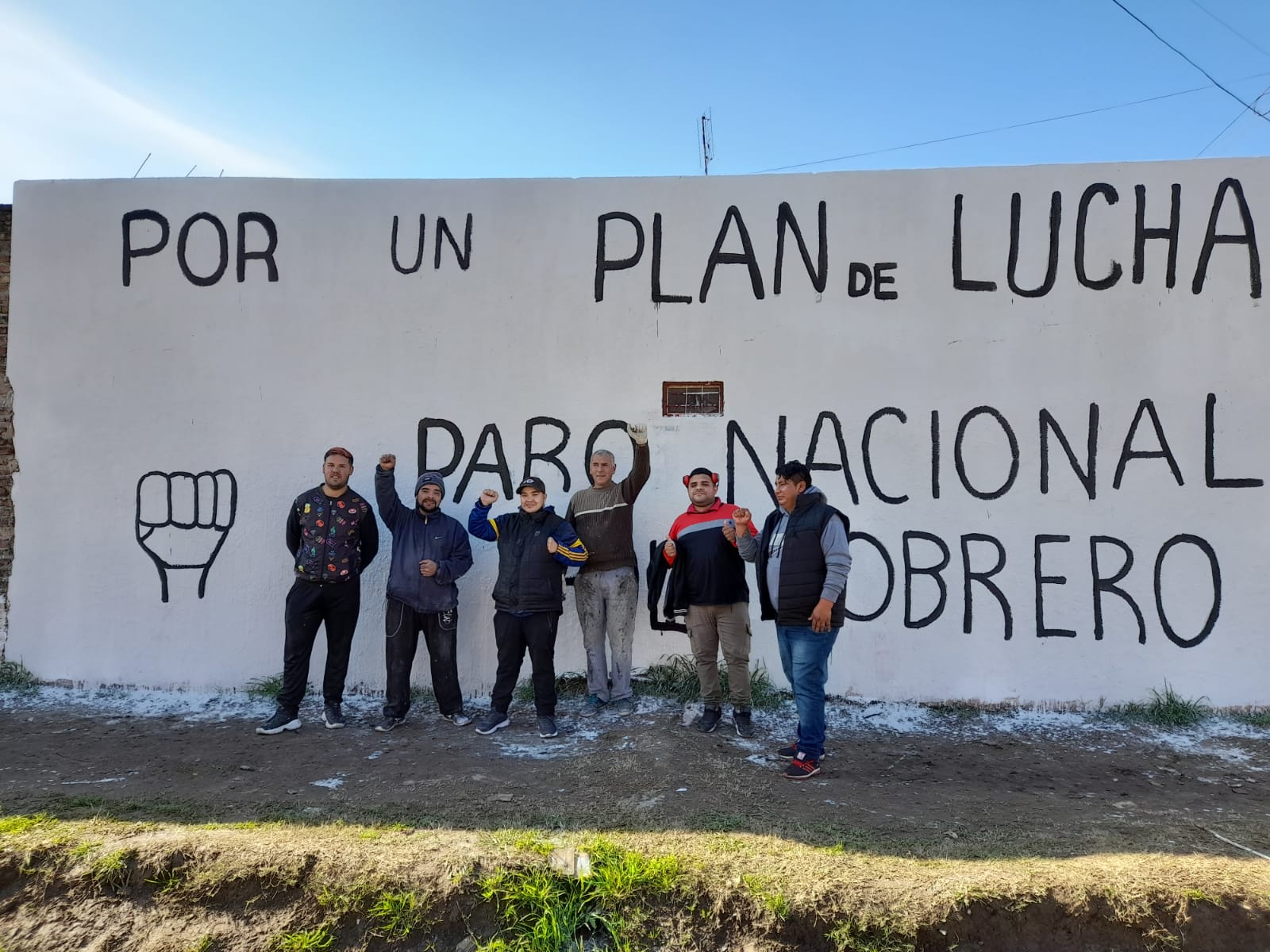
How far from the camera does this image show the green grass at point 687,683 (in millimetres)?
5281

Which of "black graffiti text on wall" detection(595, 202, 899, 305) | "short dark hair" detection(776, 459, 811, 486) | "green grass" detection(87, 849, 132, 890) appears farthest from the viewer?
"black graffiti text on wall" detection(595, 202, 899, 305)

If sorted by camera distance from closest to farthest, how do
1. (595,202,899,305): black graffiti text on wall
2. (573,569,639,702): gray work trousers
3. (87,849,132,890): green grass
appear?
(87,849,132,890): green grass
(573,569,639,702): gray work trousers
(595,202,899,305): black graffiti text on wall

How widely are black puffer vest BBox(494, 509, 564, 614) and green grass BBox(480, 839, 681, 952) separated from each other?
184 centimetres

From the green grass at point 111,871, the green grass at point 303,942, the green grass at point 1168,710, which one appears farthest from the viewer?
the green grass at point 1168,710

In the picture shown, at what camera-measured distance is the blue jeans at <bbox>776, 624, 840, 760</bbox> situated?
4.16 m

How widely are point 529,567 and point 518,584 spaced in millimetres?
114

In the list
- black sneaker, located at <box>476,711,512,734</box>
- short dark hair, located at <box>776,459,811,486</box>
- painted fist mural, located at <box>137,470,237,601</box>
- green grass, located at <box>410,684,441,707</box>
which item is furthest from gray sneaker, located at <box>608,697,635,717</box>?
painted fist mural, located at <box>137,470,237,601</box>

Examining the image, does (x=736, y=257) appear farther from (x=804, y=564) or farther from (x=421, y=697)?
(x=421, y=697)

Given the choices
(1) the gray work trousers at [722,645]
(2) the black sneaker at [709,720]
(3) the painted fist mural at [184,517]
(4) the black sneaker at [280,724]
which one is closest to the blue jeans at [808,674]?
(1) the gray work trousers at [722,645]

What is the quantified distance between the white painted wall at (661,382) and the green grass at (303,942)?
261cm

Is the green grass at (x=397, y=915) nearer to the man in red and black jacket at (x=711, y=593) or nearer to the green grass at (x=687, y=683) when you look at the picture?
the man in red and black jacket at (x=711, y=593)

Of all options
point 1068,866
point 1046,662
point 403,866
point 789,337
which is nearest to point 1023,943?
point 1068,866

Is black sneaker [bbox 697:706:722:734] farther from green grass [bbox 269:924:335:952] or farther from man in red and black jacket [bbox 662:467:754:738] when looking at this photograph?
green grass [bbox 269:924:335:952]

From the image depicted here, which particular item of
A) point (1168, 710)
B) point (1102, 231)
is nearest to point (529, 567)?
point (1168, 710)
